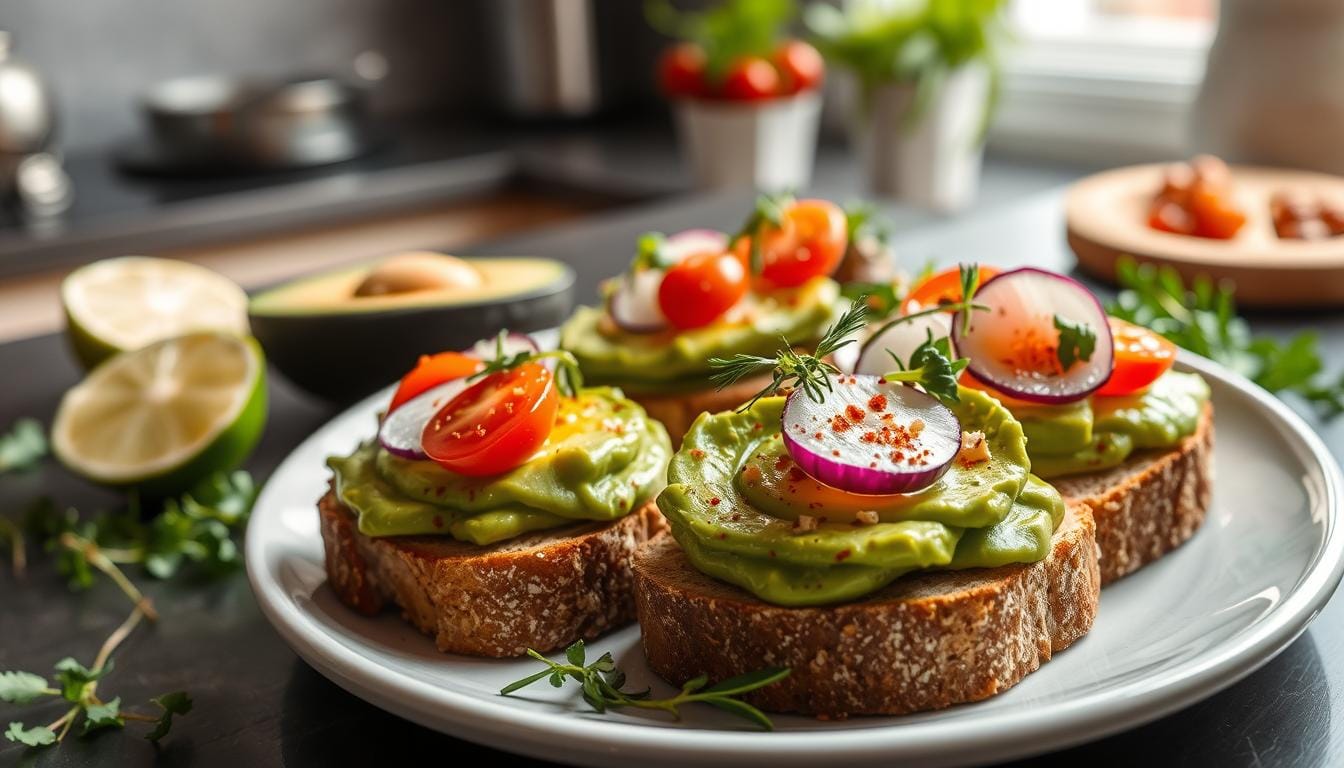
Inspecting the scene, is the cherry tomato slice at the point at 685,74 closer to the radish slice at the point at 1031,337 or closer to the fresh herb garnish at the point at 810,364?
the radish slice at the point at 1031,337

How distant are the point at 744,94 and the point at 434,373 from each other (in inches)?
119

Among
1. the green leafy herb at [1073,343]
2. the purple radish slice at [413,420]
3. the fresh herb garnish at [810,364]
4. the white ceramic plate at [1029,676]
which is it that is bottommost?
the white ceramic plate at [1029,676]

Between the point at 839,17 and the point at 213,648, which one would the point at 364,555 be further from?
the point at 839,17

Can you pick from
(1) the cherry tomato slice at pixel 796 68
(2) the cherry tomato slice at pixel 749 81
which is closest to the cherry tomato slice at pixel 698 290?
(2) the cherry tomato slice at pixel 749 81

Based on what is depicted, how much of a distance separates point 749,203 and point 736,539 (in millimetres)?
2299

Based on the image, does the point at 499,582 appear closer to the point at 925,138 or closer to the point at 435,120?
the point at 925,138

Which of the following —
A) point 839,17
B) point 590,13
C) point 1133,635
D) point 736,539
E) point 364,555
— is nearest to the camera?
point 736,539

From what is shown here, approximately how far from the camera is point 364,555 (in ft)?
4.96

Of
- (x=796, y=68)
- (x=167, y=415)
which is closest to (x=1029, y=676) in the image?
(x=167, y=415)

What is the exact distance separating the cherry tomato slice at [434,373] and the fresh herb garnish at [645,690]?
421 millimetres

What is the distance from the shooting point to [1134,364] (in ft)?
5.18

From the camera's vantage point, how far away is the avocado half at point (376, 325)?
6.94 ft

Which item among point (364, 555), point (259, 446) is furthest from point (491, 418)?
point (259, 446)

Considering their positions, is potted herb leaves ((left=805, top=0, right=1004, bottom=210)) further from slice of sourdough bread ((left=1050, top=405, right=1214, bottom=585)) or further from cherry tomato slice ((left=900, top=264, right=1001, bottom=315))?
slice of sourdough bread ((left=1050, top=405, right=1214, bottom=585))
